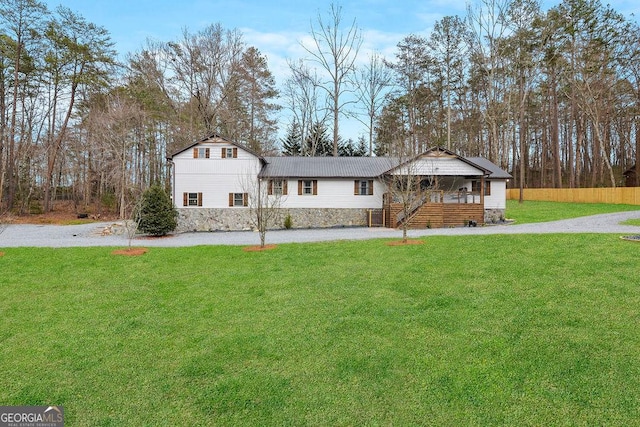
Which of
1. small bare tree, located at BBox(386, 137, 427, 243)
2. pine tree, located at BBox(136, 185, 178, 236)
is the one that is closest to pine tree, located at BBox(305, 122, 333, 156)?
small bare tree, located at BBox(386, 137, 427, 243)

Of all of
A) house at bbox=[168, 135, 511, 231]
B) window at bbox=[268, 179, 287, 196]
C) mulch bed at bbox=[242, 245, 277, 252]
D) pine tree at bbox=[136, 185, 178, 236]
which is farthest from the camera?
window at bbox=[268, 179, 287, 196]

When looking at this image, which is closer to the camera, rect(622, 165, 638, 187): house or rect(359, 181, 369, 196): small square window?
rect(359, 181, 369, 196): small square window

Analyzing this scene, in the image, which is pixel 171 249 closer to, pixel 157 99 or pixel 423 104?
pixel 157 99

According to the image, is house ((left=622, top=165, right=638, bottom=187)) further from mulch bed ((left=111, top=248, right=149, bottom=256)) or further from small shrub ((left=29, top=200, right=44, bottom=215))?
small shrub ((left=29, top=200, right=44, bottom=215))

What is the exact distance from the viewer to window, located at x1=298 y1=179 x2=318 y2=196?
21448mm

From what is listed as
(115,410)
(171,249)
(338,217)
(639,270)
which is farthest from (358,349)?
(338,217)

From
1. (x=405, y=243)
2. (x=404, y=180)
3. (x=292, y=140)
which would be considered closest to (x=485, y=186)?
(x=404, y=180)

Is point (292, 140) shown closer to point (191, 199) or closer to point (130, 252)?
point (191, 199)

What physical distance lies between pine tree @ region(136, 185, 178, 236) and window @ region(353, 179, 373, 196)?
10.8 meters

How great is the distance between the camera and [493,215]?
21.2m

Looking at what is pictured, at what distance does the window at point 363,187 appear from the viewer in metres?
21.5

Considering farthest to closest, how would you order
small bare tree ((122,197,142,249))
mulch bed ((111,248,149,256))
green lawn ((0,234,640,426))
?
1. small bare tree ((122,197,142,249))
2. mulch bed ((111,248,149,256))
3. green lawn ((0,234,640,426))

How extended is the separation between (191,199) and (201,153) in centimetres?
286

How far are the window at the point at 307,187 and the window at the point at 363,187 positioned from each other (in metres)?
2.45
